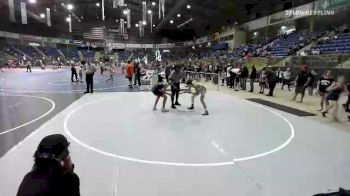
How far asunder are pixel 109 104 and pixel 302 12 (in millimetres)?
23442

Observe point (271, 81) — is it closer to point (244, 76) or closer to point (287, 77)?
point (244, 76)

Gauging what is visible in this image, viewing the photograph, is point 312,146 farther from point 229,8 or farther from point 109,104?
point 229,8

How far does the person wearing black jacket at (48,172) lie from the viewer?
1662 mm

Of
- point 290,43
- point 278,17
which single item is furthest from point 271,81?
point 278,17

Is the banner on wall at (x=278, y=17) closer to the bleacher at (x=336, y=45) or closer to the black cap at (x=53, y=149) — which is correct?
the bleacher at (x=336, y=45)

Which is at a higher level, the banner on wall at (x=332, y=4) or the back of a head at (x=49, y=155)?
the banner on wall at (x=332, y=4)

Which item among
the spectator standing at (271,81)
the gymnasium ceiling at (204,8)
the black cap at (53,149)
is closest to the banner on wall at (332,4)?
the gymnasium ceiling at (204,8)

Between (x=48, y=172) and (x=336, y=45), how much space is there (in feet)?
73.8

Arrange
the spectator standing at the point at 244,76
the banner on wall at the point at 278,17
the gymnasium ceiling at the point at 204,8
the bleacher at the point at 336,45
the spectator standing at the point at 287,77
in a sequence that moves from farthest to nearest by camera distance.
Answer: the gymnasium ceiling at the point at 204,8 < the banner on wall at the point at 278,17 < the bleacher at the point at 336,45 < the spectator standing at the point at 287,77 < the spectator standing at the point at 244,76

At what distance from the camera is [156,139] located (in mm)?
6379

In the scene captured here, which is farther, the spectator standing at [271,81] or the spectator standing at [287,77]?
the spectator standing at [287,77]

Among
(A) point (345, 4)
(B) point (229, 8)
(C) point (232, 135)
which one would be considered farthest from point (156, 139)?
(B) point (229, 8)

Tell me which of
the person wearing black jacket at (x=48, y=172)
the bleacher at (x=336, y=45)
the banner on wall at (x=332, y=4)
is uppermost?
the banner on wall at (x=332, y=4)

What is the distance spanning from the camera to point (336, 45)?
20.3 metres
